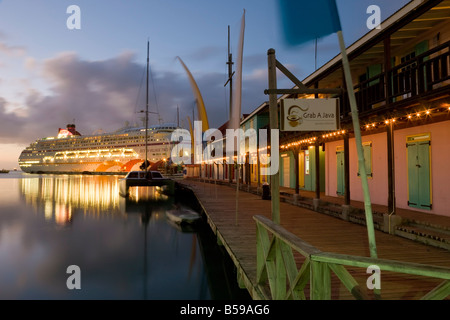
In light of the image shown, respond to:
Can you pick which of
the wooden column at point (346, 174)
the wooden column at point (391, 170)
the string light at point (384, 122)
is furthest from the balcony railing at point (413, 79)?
the wooden column at point (346, 174)

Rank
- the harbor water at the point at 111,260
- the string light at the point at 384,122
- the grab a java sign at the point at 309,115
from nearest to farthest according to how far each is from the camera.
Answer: the grab a java sign at the point at 309,115 → the string light at the point at 384,122 → the harbor water at the point at 111,260

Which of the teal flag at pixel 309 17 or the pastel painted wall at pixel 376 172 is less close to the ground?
the teal flag at pixel 309 17

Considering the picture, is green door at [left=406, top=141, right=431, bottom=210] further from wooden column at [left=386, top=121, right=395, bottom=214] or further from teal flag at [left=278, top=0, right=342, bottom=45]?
teal flag at [left=278, top=0, right=342, bottom=45]

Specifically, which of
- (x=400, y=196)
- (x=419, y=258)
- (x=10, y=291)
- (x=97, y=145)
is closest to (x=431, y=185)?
(x=400, y=196)

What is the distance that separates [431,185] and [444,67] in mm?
4188

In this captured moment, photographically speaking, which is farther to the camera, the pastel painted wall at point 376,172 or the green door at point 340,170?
the green door at point 340,170

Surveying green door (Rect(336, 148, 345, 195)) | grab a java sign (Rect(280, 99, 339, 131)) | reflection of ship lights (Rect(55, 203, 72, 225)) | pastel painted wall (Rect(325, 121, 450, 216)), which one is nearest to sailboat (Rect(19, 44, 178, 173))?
reflection of ship lights (Rect(55, 203, 72, 225))

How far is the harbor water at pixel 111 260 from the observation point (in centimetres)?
884

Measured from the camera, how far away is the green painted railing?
2225mm

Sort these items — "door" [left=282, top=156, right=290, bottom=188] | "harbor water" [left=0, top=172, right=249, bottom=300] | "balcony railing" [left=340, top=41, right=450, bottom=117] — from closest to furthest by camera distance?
"balcony railing" [left=340, top=41, right=450, bottom=117] < "harbor water" [left=0, top=172, right=249, bottom=300] < "door" [left=282, top=156, right=290, bottom=188]

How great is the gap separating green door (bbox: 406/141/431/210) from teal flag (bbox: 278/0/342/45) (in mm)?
7943

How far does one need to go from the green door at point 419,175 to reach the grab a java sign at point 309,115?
648 cm

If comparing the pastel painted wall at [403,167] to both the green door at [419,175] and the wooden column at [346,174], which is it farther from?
the wooden column at [346,174]

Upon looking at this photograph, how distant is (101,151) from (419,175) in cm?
11701
